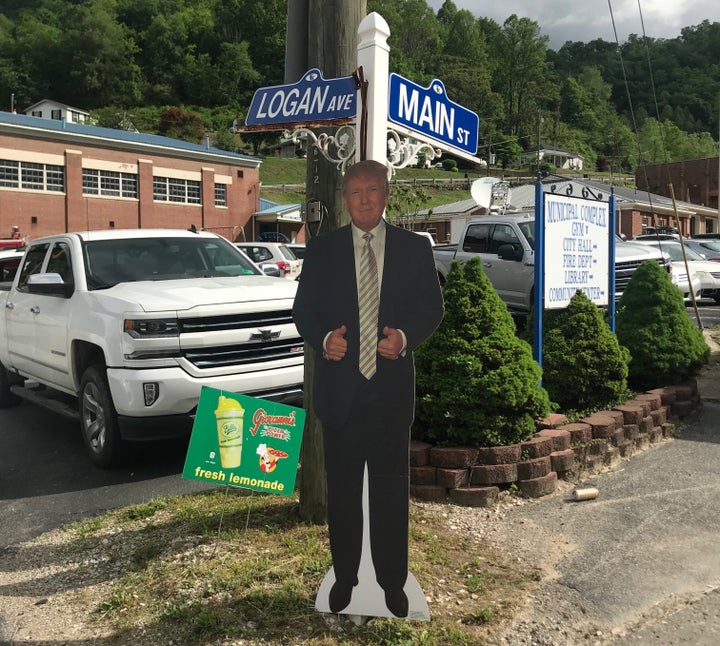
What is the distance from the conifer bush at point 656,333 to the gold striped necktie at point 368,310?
487cm

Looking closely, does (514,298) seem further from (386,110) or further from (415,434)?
(386,110)

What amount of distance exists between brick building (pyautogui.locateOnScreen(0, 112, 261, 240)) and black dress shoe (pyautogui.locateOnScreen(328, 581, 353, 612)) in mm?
40241

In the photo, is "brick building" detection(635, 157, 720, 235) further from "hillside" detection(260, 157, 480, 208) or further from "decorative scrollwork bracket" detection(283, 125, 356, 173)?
"decorative scrollwork bracket" detection(283, 125, 356, 173)

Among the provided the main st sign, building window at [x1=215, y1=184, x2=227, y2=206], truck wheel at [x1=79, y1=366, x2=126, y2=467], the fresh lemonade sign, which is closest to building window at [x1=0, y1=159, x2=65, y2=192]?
building window at [x1=215, y1=184, x2=227, y2=206]

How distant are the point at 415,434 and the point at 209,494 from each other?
61.2 inches

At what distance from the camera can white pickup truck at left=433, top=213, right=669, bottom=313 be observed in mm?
13078

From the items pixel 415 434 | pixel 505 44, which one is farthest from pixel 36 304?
pixel 505 44

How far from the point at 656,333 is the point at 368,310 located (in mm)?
5089

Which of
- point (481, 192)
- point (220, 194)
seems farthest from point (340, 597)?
point (220, 194)

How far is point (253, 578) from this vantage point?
12.5 feet

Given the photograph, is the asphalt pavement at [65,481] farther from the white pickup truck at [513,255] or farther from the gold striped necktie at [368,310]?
the white pickup truck at [513,255]

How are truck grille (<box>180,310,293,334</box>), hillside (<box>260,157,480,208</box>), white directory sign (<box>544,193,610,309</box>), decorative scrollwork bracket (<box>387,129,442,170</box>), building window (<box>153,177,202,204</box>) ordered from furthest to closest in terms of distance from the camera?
hillside (<box>260,157,480,208</box>), building window (<box>153,177,202,204</box>), white directory sign (<box>544,193,610,309</box>), truck grille (<box>180,310,293,334</box>), decorative scrollwork bracket (<box>387,129,442,170</box>)

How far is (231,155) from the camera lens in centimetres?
5103

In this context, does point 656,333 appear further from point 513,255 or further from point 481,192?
point 481,192
